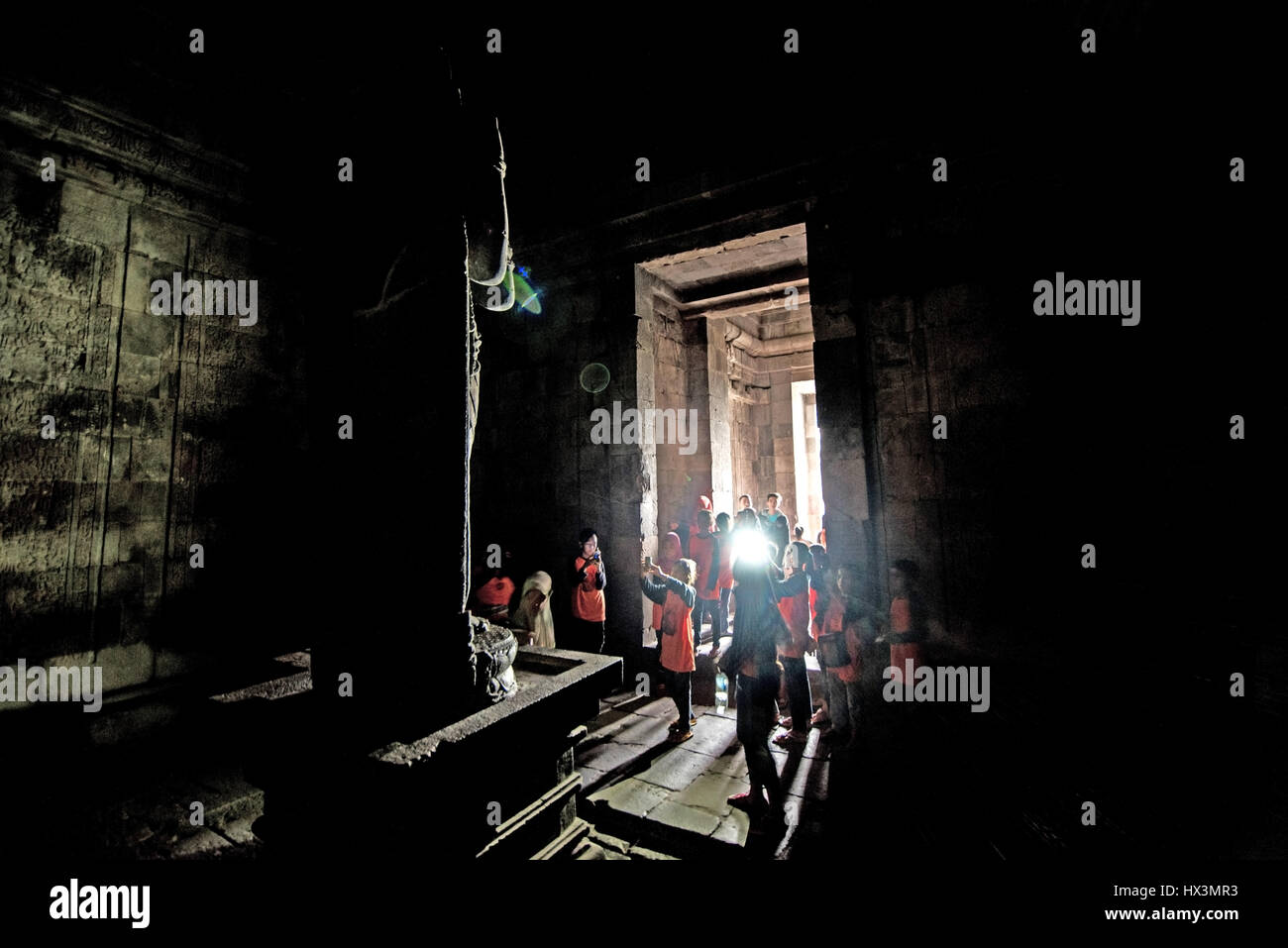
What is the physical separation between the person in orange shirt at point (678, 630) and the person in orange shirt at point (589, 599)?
92 cm

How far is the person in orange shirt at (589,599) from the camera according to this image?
606cm

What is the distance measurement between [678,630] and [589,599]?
1244mm

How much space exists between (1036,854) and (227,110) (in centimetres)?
894

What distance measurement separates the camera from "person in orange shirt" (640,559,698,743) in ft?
17.2

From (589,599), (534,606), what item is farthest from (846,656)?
(534,606)

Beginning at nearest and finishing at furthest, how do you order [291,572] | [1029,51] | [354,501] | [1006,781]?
[354,501] < [1006,781] < [1029,51] < [291,572]

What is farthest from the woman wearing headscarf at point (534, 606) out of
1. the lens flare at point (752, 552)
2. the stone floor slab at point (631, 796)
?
the lens flare at point (752, 552)

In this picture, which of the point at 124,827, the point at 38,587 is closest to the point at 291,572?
the point at 38,587

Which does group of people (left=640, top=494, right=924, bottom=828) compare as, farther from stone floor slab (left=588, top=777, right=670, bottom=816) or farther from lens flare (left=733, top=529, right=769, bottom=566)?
stone floor slab (left=588, top=777, right=670, bottom=816)

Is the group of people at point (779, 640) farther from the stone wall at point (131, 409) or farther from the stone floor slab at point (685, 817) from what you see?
the stone wall at point (131, 409)

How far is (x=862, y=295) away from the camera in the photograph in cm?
575

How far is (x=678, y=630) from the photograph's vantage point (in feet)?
17.4
